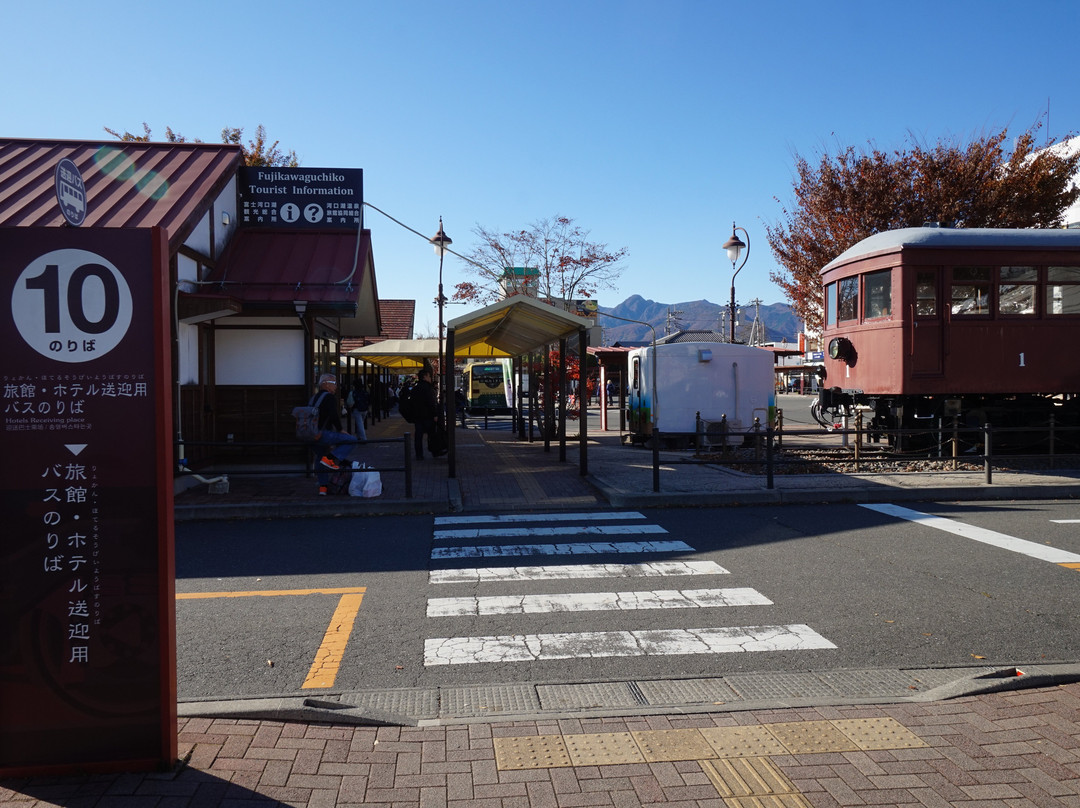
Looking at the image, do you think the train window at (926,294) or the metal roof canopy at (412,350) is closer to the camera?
the train window at (926,294)

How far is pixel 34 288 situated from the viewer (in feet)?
11.5

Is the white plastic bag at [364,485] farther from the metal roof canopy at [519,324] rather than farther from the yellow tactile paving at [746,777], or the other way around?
the yellow tactile paving at [746,777]

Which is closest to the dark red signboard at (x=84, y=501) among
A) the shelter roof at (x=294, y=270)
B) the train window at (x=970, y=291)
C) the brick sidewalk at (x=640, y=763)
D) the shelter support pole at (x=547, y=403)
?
the brick sidewalk at (x=640, y=763)

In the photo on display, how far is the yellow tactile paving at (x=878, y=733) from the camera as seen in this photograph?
13.0 feet

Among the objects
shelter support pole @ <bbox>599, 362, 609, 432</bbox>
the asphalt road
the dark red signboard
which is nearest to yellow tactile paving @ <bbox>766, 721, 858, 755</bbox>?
the asphalt road

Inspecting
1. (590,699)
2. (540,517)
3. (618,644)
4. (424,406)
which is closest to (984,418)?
(540,517)

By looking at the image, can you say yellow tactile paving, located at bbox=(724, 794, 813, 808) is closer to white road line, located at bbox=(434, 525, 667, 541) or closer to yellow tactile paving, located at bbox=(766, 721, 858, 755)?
yellow tactile paving, located at bbox=(766, 721, 858, 755)

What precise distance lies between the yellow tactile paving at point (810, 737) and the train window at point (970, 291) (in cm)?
1278

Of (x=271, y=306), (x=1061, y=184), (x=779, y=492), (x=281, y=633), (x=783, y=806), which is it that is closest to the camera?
(x=783, y=806)

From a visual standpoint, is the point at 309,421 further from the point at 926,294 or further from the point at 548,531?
the point at 926,294

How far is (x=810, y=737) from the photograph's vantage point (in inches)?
160

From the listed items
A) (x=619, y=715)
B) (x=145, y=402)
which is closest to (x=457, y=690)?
(x=619, y=715)

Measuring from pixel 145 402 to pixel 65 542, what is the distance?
690 mm

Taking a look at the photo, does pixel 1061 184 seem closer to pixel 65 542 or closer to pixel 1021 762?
pixel 1021 762
